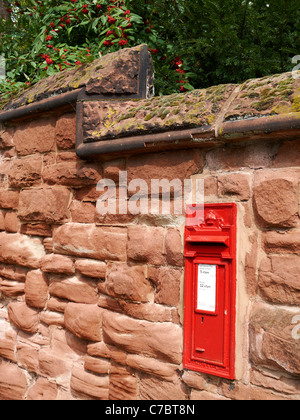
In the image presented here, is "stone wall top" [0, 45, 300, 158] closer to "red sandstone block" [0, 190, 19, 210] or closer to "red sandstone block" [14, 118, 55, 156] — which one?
"red sandstone block" [14, 118, 55, 156]

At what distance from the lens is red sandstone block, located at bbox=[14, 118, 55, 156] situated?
263 cm

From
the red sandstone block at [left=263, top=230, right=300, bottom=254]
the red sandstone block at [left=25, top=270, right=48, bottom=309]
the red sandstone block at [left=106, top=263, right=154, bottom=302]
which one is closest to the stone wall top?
the red sandstone block at [left=263, top=230, right=300, bottom=254]

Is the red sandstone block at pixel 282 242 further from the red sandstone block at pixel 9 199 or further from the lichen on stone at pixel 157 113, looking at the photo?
the red sandstone block at pixel 9 199

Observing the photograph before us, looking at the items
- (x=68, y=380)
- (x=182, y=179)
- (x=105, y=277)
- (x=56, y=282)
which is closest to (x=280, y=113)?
(x=182, y=179)

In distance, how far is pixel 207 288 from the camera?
1.87 m

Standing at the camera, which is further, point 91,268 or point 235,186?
point 91,268

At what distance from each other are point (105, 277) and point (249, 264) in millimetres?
839

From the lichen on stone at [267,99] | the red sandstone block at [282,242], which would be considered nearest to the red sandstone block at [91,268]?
the red sandstone block at [282,242]

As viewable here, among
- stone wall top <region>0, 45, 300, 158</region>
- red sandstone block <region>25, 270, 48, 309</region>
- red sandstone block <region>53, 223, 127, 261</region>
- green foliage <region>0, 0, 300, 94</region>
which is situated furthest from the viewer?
green foliage <region>0, 0, 300, 94</region>

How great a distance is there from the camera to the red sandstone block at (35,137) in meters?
2.63

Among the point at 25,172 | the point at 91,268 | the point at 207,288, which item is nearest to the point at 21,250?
the point at 25,172

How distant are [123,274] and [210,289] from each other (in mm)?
505

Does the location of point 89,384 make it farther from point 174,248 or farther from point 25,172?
point 25,172

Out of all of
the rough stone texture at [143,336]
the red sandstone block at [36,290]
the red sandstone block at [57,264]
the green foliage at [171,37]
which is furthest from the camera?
the green foliage at [171,37]
